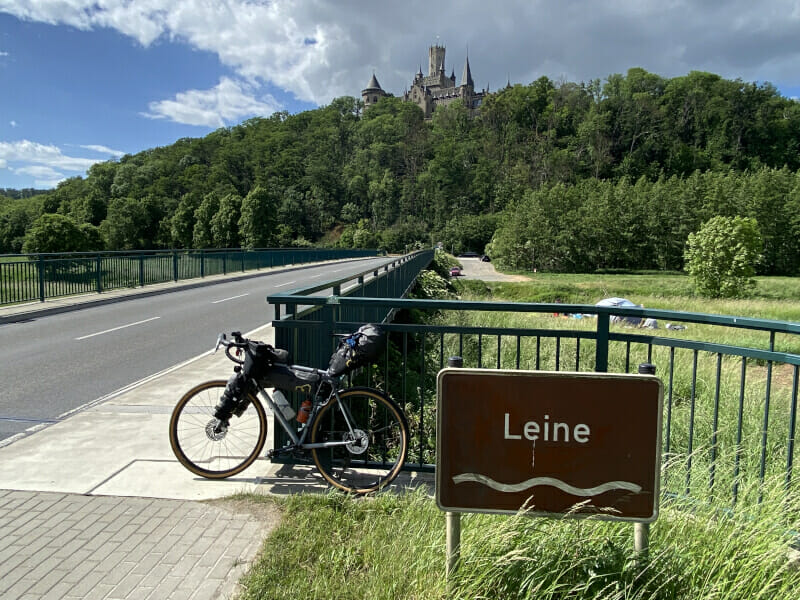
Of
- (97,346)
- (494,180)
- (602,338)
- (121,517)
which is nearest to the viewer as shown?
(121,517)

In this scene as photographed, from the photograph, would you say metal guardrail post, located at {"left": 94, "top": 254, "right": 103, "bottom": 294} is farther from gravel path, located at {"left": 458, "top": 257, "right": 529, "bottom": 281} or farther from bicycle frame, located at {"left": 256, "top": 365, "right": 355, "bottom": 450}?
gravel path, located at {"left": 458, "top": 257, "right": 529, "bottom": 281}

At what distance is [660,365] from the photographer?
13.8m

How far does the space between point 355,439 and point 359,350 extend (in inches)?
25.8

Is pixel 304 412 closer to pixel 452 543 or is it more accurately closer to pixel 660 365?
pixel 452 543

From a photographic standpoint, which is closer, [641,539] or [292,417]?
[641,539]

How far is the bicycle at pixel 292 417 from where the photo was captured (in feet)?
13.8

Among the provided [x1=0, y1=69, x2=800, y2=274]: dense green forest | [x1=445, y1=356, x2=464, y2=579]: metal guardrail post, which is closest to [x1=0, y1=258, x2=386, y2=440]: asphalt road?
[x1=445, y1=356, x2=464, y2=579]: metal guardrail post

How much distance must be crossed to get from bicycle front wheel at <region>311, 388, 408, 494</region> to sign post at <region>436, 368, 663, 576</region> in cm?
156

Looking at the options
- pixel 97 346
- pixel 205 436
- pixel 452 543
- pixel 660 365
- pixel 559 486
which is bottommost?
pixel 660 365

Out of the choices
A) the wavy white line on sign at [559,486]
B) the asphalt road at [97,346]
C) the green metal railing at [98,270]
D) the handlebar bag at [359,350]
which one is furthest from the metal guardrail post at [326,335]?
the green metal railing at [98,270]

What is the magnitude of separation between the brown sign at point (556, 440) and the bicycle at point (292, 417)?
1.56 metres

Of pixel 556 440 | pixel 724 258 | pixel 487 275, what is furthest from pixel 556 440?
pixel 487 275

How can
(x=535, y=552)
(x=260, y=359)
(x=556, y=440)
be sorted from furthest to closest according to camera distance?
(x=260, y=359) < (x=535, y=552) < (x=556, y=440)

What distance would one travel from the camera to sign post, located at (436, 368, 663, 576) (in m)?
2.54
